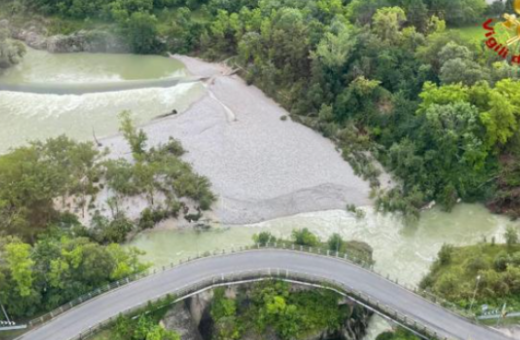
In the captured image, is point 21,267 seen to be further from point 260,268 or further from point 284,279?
point 284,279

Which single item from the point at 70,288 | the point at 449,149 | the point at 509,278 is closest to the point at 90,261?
the point at 70,288

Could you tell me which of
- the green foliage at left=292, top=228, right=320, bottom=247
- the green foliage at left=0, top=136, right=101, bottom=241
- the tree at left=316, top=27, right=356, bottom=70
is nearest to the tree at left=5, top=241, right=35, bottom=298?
the green foliage at left=0, top=136, right=101, bottom=241

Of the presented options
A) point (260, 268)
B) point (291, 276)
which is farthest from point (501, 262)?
point (260, 268)

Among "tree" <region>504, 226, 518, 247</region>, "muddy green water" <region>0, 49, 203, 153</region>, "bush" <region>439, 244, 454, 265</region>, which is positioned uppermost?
"tree" <region>504, 226, 518, 247</region>

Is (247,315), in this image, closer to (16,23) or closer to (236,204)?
(236,204)

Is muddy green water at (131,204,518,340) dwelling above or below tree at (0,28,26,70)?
above

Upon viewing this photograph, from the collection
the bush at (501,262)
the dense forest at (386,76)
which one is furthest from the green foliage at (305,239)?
the bush at (501,262)

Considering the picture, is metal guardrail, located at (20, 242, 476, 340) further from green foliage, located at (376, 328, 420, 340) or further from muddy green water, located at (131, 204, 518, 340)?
muddy green water, located at (131, 204, 518, 340)
